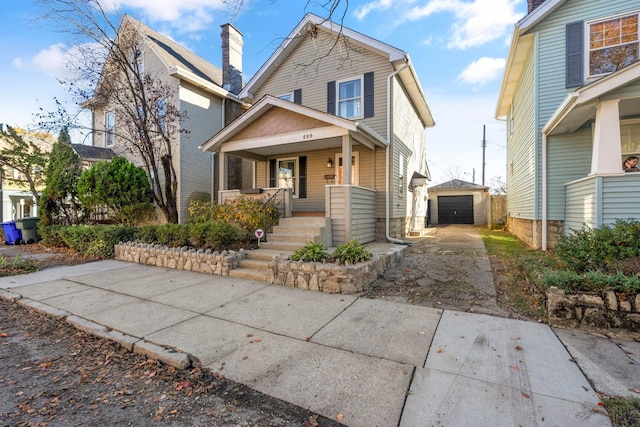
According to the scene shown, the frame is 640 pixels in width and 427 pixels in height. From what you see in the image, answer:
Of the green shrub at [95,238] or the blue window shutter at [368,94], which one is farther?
the blue window shutter at [368,94]

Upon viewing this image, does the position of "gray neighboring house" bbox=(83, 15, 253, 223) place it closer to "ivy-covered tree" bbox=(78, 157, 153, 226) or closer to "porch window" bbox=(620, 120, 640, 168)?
"ivy-covered tree" bbox=(78, 157, 153, 226)

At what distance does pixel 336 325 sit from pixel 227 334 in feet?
4.52

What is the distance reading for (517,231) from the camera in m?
11.9

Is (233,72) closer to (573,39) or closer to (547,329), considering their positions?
(573,39)

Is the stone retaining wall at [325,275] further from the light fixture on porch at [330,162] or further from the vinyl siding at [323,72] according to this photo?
the vinyl siding at [323,72]

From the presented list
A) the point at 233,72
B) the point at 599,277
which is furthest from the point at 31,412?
the point at 233,72

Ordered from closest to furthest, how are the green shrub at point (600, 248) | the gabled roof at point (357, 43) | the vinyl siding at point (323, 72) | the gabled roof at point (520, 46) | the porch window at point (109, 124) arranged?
1. the green shrub at point (600, 248)
2. the gabled roof at point (520, 46)
3. the gabled roof at point (357, 43)
4. the vinyl siding at point (323, 72)
5. the porch window at point (109, 124)

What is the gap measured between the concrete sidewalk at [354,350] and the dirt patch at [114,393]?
15 cm

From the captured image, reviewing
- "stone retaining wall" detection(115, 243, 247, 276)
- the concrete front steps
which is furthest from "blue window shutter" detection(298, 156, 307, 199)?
"stone retaining wall" detection(115, 243, 247, 276)

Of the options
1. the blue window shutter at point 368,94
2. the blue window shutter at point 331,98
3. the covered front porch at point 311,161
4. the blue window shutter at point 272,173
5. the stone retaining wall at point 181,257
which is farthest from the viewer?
the blue window shutter at point 272,173

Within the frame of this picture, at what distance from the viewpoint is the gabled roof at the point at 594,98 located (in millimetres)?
5758

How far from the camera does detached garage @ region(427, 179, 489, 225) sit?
64.1 feet

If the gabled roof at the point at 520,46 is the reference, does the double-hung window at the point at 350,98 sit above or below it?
below

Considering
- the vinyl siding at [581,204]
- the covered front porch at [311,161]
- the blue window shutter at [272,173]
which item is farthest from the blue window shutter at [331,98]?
the vinyl siding at [581,204]
